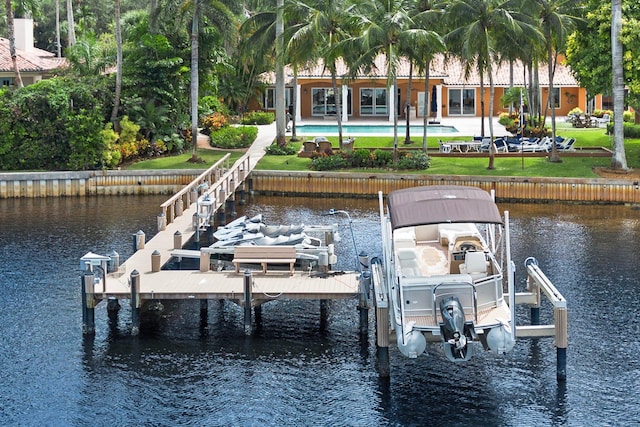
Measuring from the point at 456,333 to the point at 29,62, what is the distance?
5425cm

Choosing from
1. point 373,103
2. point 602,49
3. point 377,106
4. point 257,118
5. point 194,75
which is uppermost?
point 602,49

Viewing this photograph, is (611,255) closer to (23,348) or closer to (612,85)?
(612,85)

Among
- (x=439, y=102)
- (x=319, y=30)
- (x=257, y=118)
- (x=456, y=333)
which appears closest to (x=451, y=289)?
(x=456, y=333)

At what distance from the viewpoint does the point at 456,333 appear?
2247cm

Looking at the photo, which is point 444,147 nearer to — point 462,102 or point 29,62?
point 462,102

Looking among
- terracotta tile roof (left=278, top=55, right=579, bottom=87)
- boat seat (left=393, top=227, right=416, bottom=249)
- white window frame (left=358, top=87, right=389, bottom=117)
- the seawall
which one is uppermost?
terracotta tile roof (left=278, top=55, right=579, bottom=87)

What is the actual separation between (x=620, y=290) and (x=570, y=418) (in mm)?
10653

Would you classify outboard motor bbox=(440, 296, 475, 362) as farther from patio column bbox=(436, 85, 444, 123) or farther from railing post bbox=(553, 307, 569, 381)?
patio column bbox=(436, 85, 444, 123)

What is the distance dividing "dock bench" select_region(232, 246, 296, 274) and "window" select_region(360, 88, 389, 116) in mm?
52103

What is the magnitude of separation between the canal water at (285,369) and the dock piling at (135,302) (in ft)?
1.26

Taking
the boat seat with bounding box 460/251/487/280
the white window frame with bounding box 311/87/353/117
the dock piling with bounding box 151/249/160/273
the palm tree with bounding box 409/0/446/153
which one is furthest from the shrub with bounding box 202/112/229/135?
the boat seat with bounding box 460/251/487/280

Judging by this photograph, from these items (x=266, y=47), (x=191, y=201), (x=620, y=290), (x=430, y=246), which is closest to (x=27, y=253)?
(x=191, y=201)

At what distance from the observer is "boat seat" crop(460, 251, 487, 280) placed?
82.7 feet

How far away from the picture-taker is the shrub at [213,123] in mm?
63750
